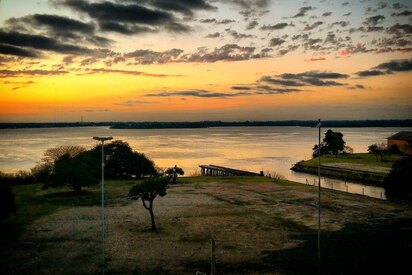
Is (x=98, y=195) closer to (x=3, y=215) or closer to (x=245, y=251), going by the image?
(x=3, y=215)

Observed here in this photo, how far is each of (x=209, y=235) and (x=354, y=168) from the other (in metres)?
51.9

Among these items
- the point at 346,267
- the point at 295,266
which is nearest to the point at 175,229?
the point at 295,266

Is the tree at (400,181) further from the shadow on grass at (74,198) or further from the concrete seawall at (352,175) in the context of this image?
the shadow on grass at (74,198)

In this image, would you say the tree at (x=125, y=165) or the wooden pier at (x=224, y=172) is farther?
the wooden pier at (x=224, y=172)

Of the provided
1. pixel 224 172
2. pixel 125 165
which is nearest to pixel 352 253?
pixel 125 165

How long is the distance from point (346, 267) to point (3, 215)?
26589mm

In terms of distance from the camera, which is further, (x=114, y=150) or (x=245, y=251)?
(x=114, y=150)

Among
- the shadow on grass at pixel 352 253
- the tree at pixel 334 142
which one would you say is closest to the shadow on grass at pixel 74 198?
the shadow on grass at pixel 352 253

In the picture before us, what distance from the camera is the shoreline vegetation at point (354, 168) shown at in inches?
2429

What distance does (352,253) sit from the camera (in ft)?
73.9

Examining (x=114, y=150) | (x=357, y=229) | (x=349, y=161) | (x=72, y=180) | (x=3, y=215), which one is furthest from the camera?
(x=349, y=161)

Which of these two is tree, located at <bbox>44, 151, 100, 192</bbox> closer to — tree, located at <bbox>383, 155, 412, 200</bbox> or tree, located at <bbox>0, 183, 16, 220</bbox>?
tree, located at <bbox>0, 183, 16, 220</bbox>

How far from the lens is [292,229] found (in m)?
28.1

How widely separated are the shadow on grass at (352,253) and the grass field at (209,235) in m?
0.06
